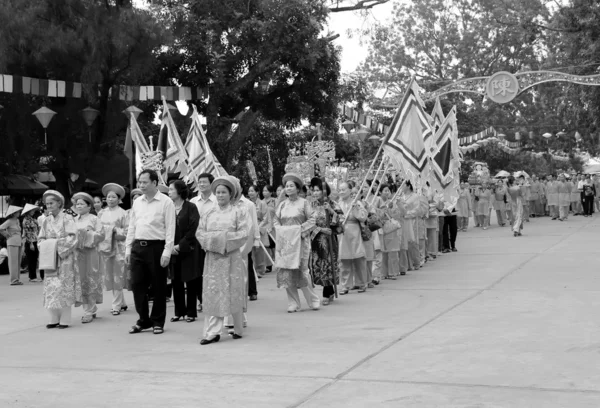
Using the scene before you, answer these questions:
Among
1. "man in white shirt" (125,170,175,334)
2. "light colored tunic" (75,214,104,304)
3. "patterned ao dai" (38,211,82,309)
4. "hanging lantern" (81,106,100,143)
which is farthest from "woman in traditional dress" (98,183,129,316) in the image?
"hanging lantern" (81,106,100,143)

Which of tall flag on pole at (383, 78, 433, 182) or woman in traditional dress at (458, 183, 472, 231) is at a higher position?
tall flag on pole at (383, 78, 433, 182)

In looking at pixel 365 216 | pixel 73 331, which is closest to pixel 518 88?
pixel 365 216

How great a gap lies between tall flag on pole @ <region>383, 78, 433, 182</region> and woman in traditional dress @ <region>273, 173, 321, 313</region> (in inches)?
128

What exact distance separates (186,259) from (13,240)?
7386 millimetres

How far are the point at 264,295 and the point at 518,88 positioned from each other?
16454 millimetres

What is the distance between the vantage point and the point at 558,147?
52.4 metres

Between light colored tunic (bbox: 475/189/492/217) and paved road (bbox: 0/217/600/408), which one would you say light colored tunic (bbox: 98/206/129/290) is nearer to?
paved road (bbox: 0/217/600/408)

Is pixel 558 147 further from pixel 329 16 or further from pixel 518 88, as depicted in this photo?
pixel 329 16

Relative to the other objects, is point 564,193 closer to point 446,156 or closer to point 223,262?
point 446,156

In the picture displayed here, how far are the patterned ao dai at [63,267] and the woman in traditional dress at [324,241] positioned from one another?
9.33 feet

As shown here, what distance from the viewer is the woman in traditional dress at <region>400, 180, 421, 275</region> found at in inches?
602

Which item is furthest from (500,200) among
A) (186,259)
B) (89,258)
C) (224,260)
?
(224,260)

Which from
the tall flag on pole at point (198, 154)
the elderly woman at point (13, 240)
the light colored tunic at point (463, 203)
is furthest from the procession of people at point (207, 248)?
the light colored tunic at point (463, 203)

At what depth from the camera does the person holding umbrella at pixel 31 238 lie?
1652 cm
